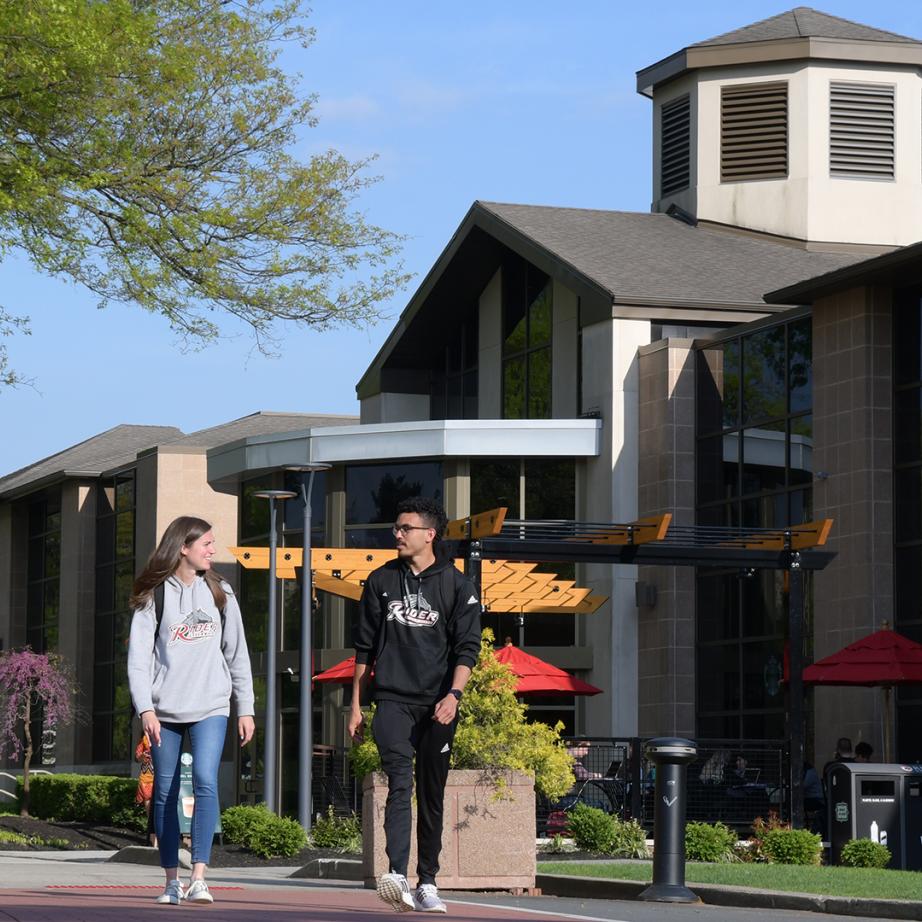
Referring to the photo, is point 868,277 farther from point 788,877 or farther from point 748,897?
point 748,897

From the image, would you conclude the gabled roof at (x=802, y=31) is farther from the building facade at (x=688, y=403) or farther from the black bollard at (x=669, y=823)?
the black bollard at (x=669, y=823)

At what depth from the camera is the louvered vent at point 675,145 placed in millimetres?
38031

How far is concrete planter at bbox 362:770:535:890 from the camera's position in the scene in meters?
13.1

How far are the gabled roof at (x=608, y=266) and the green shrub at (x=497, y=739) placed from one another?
651 inches

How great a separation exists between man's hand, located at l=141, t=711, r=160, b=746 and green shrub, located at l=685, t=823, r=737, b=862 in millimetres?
8773

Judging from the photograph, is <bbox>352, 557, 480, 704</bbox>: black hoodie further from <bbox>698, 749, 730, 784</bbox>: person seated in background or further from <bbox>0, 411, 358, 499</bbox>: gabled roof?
<bbox>0, 411, 358, 499</bbox>: gabled roof

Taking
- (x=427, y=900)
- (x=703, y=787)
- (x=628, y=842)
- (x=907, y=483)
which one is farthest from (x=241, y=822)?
(x=427, y=900)

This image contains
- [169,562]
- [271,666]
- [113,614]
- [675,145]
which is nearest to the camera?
[169,562]

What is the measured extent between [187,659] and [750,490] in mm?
21299

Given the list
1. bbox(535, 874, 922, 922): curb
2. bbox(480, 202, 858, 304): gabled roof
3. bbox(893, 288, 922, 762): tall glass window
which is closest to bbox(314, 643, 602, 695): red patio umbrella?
bbox(893, 288, 922, 762): tall glass window

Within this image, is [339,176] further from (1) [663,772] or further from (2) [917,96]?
(2) [917,96]

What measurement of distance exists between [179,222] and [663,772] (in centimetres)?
963

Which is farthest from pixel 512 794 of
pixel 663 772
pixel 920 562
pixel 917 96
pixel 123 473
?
pixel 123 473

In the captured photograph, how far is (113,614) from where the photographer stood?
151 feet
